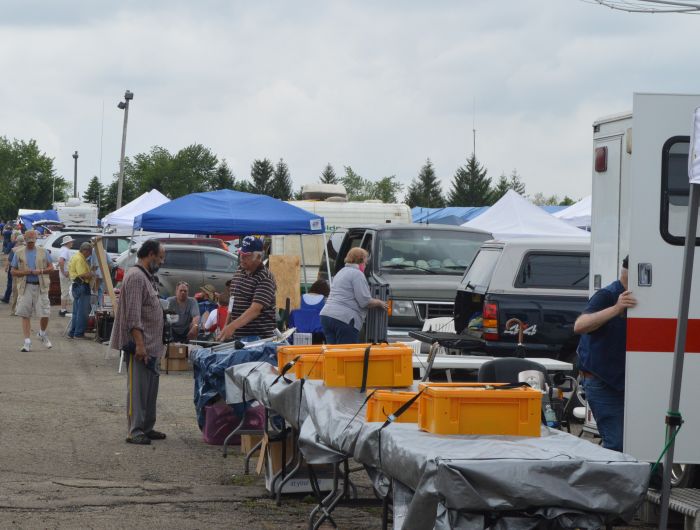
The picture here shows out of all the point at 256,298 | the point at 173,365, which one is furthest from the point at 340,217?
the point at 256,298

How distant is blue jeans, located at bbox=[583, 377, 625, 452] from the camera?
23.6 feet

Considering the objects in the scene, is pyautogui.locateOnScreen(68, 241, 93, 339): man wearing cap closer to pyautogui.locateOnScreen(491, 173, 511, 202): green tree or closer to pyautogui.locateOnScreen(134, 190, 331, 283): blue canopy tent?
pyautogui.locateOnScreen(134, 190, 331, 283): blue canopy tent

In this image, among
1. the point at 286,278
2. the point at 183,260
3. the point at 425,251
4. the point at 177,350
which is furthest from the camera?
the point at 183,260

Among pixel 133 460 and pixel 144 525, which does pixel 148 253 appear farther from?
pixel 144 525

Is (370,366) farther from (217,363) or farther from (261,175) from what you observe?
(261,175)

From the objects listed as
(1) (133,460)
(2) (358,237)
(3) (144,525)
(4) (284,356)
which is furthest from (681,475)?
(2) (358,237)

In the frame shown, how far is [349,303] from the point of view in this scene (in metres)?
13.0

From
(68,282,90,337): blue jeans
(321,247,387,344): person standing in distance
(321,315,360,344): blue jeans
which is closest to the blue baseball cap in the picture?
(321,247,387,344): person standing in distance

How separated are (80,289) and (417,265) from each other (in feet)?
27.0

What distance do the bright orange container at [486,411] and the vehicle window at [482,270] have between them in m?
7.68

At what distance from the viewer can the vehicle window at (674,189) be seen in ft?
22.4

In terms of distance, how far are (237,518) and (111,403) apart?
5.80 meters

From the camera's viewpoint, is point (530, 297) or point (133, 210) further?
point (133, 210)

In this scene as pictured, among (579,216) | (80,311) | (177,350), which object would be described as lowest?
(177,350)
